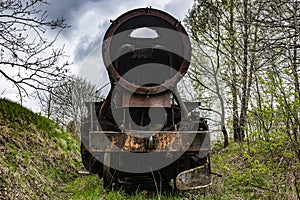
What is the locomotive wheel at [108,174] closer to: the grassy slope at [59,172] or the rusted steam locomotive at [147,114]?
the rusted steam locomotive at [147,114]

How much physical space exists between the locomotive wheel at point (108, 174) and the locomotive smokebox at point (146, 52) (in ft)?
3.69

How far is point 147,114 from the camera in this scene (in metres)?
5.68

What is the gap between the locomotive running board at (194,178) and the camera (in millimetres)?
5047

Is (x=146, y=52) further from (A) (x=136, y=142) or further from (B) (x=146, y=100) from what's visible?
(A) (x=136, y=142)

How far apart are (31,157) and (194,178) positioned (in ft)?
12.5

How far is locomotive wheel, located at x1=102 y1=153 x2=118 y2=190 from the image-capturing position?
5.33m

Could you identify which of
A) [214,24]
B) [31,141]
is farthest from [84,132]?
[214,24]

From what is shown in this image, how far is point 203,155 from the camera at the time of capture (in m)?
5.38

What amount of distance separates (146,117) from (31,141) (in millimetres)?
3800

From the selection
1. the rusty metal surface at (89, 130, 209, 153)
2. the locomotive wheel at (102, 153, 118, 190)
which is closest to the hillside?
the locomotive wheel at (102, 153, 118, 190)

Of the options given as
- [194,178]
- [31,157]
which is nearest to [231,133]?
[194,178]

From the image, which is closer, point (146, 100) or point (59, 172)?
point (146, 100)

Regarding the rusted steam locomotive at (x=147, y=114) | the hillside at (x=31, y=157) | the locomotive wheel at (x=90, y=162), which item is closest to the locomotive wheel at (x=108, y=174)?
the rusted steam locomotive at (x=147, y=114)

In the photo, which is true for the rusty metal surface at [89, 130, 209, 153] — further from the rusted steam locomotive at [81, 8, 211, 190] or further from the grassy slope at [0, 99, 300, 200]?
the grassy slope at [0, 99, 300, 200]
